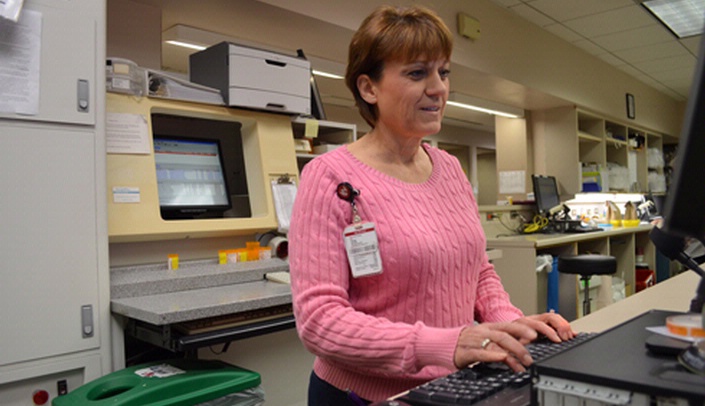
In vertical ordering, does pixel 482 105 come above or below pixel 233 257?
above

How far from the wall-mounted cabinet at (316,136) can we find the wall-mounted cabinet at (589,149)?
3.27 metres

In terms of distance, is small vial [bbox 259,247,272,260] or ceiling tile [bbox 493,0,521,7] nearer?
small vial [bbox 259,247,272,260]

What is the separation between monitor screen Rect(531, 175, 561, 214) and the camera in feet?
15.4

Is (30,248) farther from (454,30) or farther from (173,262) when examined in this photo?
(454,30)

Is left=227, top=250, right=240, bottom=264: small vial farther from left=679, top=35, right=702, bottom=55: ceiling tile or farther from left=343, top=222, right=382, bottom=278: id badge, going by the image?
left=679, top=35, right=702, bottom=55: ceiling tile

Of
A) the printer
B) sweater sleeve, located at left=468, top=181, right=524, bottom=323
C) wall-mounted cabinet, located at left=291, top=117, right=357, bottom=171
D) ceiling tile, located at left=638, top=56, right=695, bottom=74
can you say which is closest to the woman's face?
sweater sleeve, located at left=468, top=181, right=524, bottom=323

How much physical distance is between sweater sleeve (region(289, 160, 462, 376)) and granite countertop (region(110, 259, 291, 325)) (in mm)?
744

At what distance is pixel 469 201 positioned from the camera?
119 centimetres

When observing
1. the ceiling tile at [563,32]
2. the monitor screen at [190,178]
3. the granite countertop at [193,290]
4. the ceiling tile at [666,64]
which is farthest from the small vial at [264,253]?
the ceiling tile at [666,64]

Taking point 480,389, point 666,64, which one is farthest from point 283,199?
point 666,64

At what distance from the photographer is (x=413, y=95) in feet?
3.46

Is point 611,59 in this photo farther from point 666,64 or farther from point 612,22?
point 612,22

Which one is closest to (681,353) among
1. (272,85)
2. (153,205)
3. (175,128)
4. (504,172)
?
(153,205)

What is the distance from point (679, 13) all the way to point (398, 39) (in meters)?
4.50
